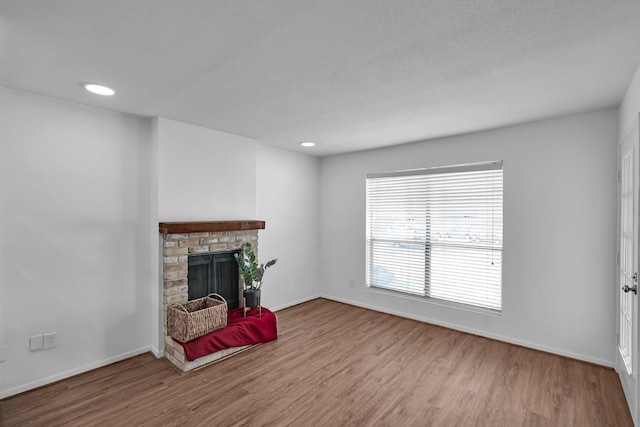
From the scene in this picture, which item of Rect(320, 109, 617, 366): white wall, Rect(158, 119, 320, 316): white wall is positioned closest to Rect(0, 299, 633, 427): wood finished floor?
Rect(320, 109, 617, 366): white wall

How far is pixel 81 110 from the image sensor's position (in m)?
2.72

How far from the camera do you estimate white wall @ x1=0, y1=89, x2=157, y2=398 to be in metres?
2.41

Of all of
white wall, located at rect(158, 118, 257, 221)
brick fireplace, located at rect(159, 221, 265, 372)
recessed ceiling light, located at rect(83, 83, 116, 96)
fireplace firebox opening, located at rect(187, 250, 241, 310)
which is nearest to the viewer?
recessed ceiling light, located at rect(83, 83, 116, 96)

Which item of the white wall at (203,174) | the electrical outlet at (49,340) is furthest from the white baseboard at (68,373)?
the white wall at (203,174)

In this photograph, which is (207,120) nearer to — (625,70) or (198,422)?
(198,422)

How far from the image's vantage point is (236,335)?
308cm

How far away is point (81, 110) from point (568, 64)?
3.73 m

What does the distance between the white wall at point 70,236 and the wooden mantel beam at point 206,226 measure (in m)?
0.37

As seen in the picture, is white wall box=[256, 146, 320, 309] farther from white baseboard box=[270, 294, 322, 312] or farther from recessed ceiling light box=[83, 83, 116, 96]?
recessed ceiling light box=[83, 83, 116, 96]

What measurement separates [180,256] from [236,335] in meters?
0.96

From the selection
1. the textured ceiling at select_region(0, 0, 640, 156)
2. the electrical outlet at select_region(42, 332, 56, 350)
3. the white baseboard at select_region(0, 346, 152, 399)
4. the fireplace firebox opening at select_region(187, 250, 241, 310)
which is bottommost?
the white baseboard at select_region(0, 346, 152, 399)

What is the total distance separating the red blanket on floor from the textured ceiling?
2.09 m

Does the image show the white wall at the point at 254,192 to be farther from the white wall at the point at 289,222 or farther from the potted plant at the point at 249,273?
the potted plant at the point at 249,273

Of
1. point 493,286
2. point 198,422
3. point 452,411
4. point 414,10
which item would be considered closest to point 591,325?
point 493,286
